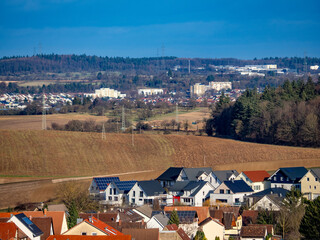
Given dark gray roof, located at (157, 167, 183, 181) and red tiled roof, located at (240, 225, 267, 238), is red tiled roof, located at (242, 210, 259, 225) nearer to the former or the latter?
red tiled roof, located at (240, 225, 267, 238)

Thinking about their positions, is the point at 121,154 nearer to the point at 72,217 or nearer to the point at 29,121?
the point at 29,121

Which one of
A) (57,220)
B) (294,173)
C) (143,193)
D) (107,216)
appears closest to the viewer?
(57,220)

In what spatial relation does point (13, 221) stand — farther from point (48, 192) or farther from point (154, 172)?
point (154, 172)

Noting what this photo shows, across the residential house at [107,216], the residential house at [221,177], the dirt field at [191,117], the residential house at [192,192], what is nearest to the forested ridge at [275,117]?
the dirt field at [191,117]

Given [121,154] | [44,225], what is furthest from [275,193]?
[121,154]

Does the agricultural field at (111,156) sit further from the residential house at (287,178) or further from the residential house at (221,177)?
the residential house at (287,178)
